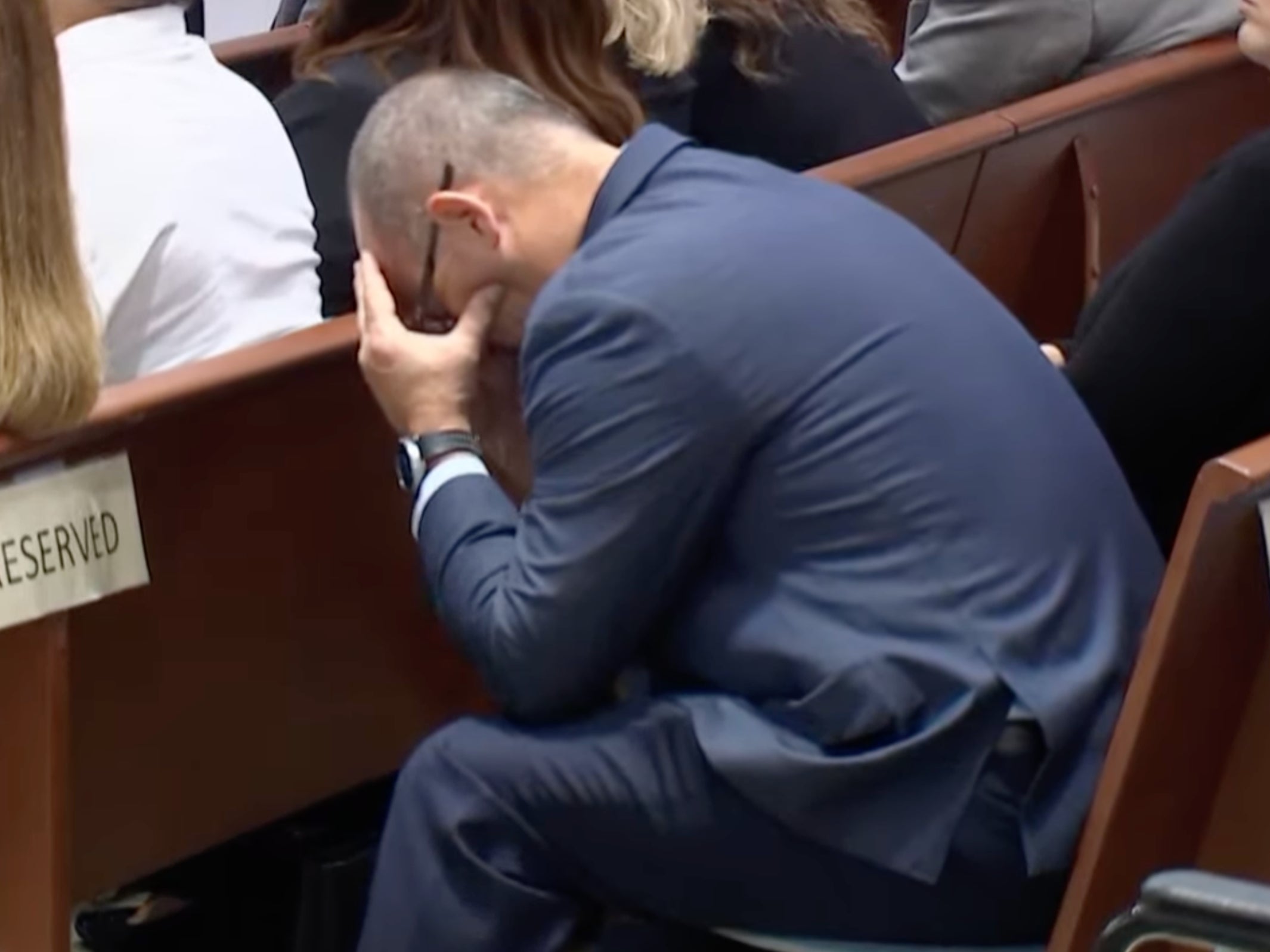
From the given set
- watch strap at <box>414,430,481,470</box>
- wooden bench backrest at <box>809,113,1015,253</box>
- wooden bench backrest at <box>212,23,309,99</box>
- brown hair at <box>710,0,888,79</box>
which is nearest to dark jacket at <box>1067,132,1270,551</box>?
wooden bench backrest at <box>809,113,1015,253</box>

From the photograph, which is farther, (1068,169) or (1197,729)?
(1068,169)

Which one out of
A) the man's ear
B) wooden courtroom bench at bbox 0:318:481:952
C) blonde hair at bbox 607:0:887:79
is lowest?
wooden courtroom bench at bbox 0:318:481:952

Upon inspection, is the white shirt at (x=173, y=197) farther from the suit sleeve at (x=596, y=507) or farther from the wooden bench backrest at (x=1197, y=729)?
the wooden bench backrest at (x=1197, y=729)

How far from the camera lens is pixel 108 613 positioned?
170 cm

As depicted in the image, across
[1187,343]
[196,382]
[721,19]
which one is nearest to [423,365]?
[196,382]

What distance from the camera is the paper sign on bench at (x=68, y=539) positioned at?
156 centimetres

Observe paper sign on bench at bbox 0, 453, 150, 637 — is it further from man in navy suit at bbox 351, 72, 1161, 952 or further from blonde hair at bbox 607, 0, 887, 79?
blonde hair at bbox 607, 0, 887, 79

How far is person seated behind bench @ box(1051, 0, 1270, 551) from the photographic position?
1.73 meters

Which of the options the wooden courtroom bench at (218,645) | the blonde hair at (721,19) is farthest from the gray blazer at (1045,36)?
the wooden courtroom bench at (218,645)

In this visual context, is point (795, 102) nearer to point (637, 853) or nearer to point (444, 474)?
point (444, 474)

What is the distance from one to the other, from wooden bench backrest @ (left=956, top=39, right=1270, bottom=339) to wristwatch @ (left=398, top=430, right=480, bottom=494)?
2.75 ft

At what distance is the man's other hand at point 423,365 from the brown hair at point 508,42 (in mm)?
526

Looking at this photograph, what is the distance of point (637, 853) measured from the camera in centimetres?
153

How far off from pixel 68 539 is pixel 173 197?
14.1 inches
